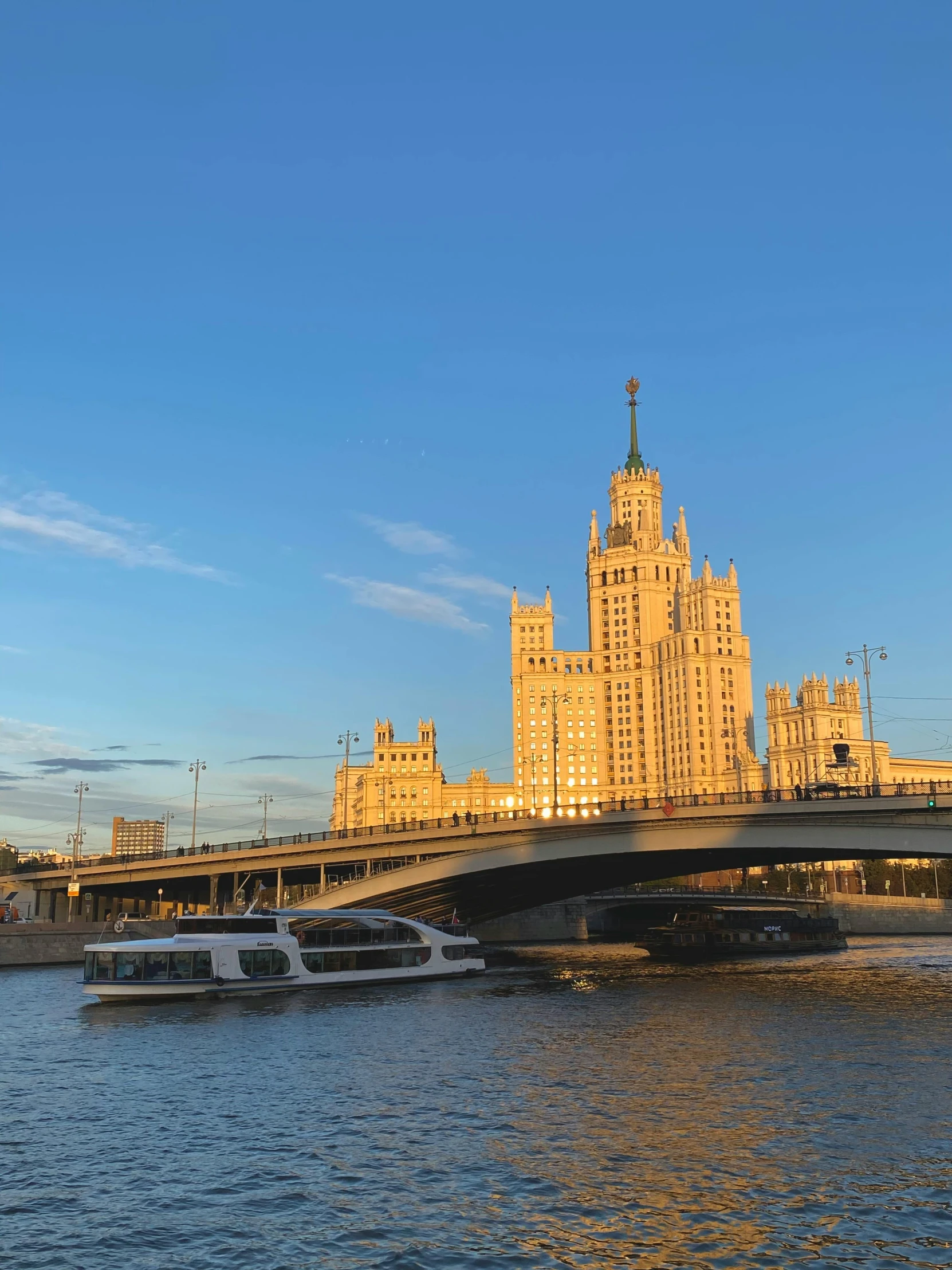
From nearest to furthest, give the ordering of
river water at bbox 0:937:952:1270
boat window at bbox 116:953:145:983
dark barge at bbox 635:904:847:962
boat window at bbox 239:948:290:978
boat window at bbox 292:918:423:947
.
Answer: river water at bbox 0:937:952:1270 < boat window at bbox 116:953:145:983 < boat window at bbox 239:948:290:978 < boat window at bbox 292:918:423:947 < dark barge at bbox 635:904:847:962

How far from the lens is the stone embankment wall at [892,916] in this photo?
161250mm

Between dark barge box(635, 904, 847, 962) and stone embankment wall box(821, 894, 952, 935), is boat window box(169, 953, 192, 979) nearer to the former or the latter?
dark barge box(635, 904, 847, 962)

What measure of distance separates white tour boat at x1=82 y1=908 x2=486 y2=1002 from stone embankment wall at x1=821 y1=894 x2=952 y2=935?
8999 cm

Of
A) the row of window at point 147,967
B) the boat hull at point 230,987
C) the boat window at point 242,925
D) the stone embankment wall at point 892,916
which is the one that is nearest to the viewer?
the boat hull at point 230,987

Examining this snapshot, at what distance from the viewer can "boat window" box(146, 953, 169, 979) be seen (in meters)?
68.1

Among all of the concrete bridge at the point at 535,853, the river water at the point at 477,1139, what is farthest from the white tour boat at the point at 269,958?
the concrete bridge at the point at 535,853

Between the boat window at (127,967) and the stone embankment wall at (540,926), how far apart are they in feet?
295

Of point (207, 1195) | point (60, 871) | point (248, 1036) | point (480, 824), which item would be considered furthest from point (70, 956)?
point (207, 1195)

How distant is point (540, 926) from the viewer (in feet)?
516

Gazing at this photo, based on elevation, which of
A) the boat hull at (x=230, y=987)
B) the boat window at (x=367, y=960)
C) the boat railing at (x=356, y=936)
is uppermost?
the boat railing at (x=356, y=936)

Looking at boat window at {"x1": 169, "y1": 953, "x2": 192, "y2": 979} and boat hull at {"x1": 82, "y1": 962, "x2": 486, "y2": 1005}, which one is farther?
boat window at {"x1": 169, "y1": 953, "x2": 192, "y2": 979}

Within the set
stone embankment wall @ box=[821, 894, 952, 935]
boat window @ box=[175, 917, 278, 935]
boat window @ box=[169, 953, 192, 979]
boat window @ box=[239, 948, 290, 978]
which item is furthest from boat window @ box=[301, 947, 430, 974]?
stone embankment wall @ box=[821, 894, 952, 935]

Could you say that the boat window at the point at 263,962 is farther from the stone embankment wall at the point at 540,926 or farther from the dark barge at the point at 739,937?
the stone embankment wall at the point at 540,926

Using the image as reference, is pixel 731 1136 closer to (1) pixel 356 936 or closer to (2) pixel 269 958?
(2) pixel 269 958
